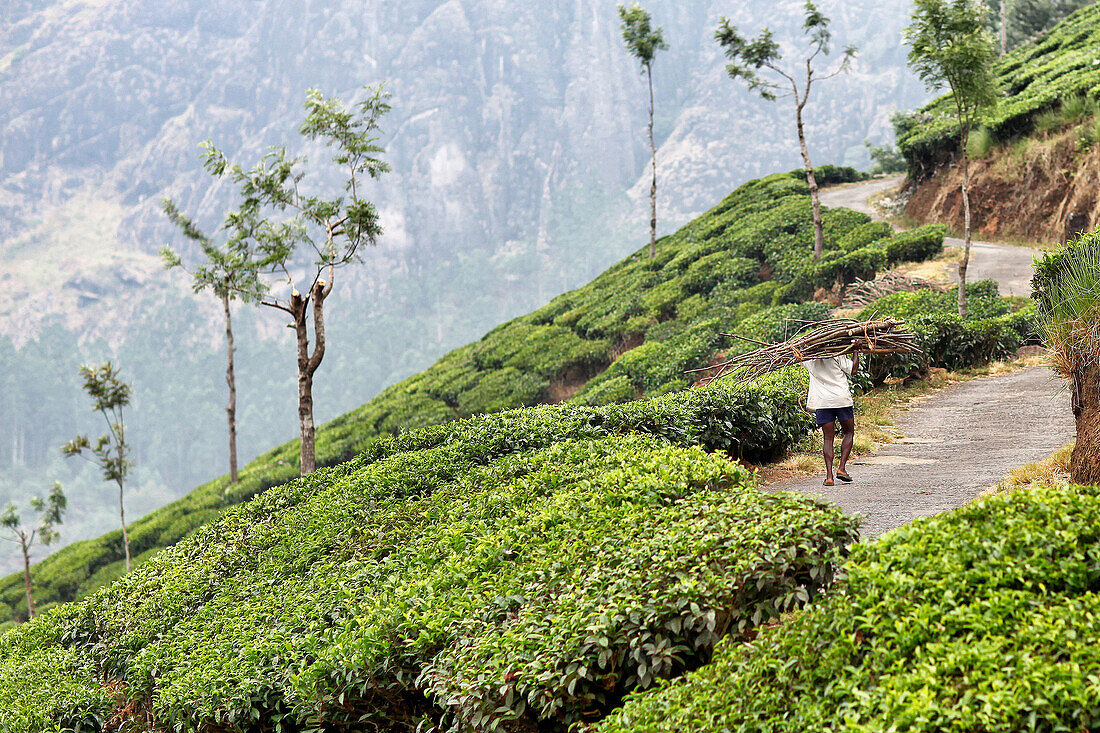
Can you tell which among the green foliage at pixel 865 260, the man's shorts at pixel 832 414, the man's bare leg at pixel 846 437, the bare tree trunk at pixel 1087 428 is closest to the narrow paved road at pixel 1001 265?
the green foliage at pixel 865 260

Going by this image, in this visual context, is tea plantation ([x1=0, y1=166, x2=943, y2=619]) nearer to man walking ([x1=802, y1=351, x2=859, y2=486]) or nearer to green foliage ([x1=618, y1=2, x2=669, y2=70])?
green foliage ([x1=618, y1=2, x2=669, y2=70])

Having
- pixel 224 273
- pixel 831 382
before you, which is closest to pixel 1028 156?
pixel 831 382

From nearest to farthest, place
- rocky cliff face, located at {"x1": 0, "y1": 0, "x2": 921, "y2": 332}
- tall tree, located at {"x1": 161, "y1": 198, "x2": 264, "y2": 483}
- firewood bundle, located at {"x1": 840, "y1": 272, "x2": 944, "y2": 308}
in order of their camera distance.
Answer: firewood bundle, located at {"x1": 840, "y1": 272, "x2": 944, "y2": 308}, tall tree, located at {"x1": 161, "y1": 198, "x2": 264, "y2": 483}, rocky cliff face, located at {"x1": 0, "y1": 0, "x2": 921, "y2": 332}

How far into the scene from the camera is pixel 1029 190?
2208cm

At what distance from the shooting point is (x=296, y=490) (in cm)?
1084

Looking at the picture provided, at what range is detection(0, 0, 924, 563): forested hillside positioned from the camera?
13888cm

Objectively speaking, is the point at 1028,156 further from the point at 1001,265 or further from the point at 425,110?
the point at 425,110

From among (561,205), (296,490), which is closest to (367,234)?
(296,490)

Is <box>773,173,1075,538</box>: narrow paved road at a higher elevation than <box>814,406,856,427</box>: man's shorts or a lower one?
lower

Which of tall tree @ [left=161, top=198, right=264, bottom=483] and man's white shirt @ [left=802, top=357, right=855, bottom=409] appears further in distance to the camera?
tall tree @ [left=161, top=198, right=264, bottom=483]

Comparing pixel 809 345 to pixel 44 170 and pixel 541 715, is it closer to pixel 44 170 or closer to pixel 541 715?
pixel 541 715

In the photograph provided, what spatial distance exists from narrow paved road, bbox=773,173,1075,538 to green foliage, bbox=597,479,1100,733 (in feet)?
6.67

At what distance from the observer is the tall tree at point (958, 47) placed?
14.8m

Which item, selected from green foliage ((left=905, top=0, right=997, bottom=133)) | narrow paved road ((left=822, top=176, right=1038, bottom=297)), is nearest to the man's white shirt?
narrow paved road ((left=822, top=176, right=1038, bottom=297))
